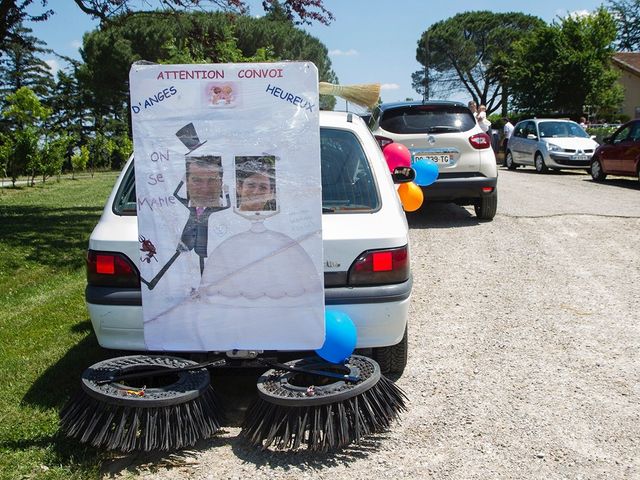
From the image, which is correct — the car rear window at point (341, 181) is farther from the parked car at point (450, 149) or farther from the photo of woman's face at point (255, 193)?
the parked car at point (450, 149)

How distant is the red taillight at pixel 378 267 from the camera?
3773 millimetres

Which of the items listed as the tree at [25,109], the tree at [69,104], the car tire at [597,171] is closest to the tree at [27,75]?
the tree at [69,104]

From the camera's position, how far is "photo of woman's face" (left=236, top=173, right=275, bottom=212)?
3473 millimetres

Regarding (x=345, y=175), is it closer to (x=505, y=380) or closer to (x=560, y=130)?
(x=505, y=380)

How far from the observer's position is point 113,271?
12.4ft

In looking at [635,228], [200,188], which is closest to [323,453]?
[200,188]

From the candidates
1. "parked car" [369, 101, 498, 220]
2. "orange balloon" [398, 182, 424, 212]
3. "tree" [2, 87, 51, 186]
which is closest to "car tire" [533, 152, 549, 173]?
"parked car" [369, 101, 498, 220]

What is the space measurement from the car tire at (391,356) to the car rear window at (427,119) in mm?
5925

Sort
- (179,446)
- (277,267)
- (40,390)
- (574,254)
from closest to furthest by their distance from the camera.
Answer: (179,446), (277,267), (40,390), (574,254)

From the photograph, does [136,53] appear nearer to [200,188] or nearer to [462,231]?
[462,231]

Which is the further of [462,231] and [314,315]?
[462,231]

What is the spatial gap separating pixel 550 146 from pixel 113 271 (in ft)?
58.5

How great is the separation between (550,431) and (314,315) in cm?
141

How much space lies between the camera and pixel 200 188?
3490 mm
